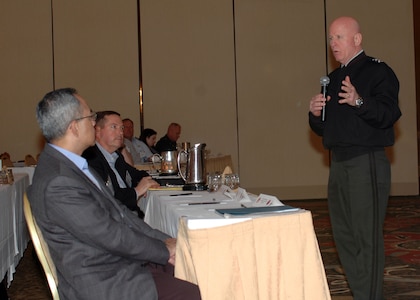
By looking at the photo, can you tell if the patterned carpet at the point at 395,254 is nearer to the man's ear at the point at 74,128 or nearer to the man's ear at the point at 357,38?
the man's ear at the point at 357,38

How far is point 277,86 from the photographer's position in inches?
417

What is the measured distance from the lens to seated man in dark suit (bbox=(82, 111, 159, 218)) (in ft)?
12.6

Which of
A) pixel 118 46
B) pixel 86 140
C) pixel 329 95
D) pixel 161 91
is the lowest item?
pixel 86 140

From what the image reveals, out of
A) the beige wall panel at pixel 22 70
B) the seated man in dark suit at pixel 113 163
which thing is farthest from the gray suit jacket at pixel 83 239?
the beige wall panel at pixel 22 70

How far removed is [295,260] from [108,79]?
27.4ft

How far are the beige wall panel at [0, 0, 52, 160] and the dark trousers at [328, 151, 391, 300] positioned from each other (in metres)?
7.55

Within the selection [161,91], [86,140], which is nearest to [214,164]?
[161,91]

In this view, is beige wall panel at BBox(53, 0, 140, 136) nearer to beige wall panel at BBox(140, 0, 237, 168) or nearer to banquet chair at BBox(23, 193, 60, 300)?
beige wall panel at BBox(140, 0, 237, 168)

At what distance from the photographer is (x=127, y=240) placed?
2107mm

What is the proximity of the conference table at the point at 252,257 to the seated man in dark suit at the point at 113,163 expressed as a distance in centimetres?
156

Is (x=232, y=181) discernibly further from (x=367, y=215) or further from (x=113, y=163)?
(x=113, y=163)

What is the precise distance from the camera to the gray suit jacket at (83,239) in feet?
6.64

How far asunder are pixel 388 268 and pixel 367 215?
1747mm

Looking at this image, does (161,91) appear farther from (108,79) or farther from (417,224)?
(417,224)
